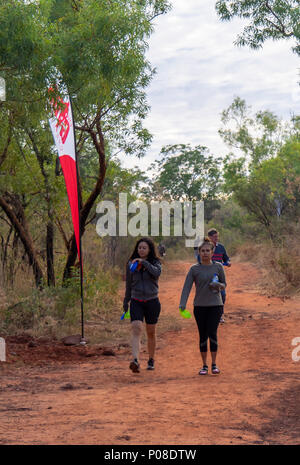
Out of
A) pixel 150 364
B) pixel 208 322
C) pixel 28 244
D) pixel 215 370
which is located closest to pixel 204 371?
pixel 215 370

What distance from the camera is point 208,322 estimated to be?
7.62m

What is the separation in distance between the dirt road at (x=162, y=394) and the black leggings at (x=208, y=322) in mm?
440

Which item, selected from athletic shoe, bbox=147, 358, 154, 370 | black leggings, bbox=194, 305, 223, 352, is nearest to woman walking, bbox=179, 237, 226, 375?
black leggings, bbox=194, 305, 223, 352

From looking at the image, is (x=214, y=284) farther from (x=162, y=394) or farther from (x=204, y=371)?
(x=162, y=394)

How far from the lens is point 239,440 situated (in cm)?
462

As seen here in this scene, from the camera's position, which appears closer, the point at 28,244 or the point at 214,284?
the point at 214,284

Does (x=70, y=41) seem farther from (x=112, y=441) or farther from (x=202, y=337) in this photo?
(x=112, y=441)

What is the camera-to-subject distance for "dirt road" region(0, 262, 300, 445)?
480 cm

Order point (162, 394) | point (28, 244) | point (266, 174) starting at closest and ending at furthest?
point (162, 394), point (28, 244), point (266, 174)

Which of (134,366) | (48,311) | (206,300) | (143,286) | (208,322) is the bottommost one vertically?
(134,366)

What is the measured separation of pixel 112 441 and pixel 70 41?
5364 mm

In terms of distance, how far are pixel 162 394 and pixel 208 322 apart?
1.53 meters

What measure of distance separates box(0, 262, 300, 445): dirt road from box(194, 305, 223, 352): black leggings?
1.44 feet

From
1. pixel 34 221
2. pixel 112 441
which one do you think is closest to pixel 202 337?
pixel 112 441
